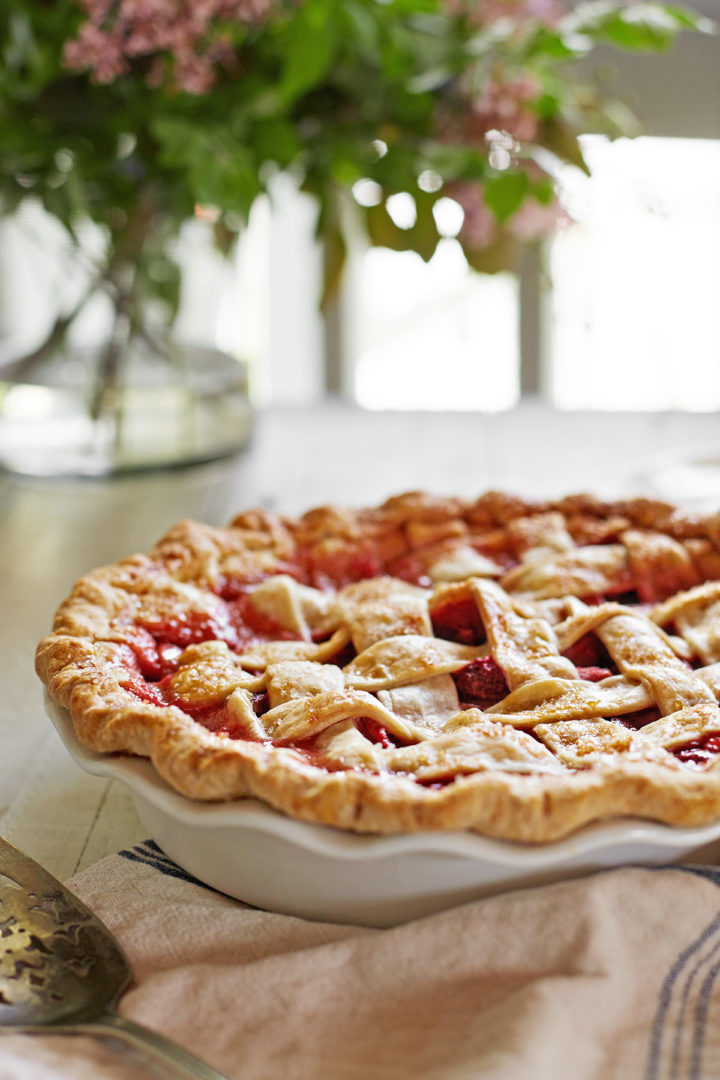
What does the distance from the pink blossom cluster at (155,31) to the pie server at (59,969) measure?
106 cm

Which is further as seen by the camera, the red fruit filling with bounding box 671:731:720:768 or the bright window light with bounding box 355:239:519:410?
the bright window light with bounding box 355:239:519:410

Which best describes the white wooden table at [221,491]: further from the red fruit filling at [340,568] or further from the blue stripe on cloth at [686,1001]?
the blue stripe on cloth at [686,1001]

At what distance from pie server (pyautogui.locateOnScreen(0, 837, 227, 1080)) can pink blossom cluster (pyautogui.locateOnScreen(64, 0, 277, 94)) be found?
1062 millimetres

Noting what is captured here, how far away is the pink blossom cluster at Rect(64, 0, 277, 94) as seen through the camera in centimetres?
149

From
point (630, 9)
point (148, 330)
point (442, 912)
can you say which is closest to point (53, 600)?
point (148, 330)

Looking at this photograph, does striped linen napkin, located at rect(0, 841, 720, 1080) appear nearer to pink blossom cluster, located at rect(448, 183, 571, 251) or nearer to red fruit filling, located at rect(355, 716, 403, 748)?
red fruit filling, located at rect(355, 716, 403, 748)

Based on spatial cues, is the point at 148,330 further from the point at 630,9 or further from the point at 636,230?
the point at 636,230

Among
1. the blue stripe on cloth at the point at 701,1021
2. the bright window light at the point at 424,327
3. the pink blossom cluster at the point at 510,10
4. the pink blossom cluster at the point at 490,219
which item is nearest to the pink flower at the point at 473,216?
the pink blossom cluster at the point at 490,219

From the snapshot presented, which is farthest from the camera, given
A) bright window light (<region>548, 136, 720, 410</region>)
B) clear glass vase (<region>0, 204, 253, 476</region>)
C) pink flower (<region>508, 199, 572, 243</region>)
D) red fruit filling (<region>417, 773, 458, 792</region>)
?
bright window light (<region>548, 136, 720, 410</region>)

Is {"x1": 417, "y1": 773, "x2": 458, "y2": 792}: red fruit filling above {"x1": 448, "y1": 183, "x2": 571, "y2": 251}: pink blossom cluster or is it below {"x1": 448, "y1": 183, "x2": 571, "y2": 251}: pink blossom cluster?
below

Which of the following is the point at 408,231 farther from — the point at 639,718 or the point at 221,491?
the point at 639,718

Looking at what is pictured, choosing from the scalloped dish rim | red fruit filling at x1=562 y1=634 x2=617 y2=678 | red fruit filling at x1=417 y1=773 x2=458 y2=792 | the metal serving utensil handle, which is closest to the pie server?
the metal serving utensil handle

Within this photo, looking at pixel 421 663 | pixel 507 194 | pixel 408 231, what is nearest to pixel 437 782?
A: pixel 421 663

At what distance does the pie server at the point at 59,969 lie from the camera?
764mm
